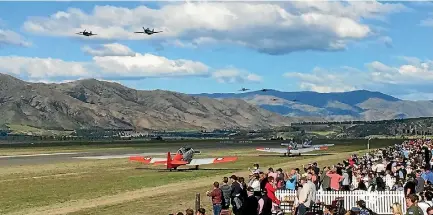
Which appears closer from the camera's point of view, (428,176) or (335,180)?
(428,176)

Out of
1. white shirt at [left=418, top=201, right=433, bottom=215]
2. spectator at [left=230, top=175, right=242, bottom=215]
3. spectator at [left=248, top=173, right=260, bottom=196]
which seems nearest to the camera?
white shirt at [left=418, top=201, right=433, bottom=215]

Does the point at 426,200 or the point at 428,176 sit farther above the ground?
the point at 428,176

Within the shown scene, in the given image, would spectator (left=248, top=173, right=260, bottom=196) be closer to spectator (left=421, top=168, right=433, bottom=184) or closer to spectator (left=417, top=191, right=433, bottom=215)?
spectator (left=417, top=191, right=433, bottom=215)

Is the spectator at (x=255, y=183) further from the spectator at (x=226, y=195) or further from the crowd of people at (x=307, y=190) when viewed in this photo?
the spectator at (x=226, y=195)

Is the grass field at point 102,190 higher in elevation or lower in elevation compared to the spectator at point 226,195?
lower

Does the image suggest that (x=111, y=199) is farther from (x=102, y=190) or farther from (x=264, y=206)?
(x=264, y=206)

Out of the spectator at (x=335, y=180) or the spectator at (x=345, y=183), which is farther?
the spectator at (x=345, y=183)

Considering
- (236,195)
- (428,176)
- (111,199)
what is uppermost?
(428,176)

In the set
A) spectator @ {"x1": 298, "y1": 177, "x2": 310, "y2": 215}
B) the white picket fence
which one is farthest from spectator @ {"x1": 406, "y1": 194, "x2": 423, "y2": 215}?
the white picket fence

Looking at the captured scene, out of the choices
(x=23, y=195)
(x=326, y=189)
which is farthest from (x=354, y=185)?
(x=23, y=195)

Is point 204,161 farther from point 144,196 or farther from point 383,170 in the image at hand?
point 383,170

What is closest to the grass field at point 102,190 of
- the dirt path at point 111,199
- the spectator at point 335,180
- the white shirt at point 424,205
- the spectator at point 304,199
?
the dirt path at point 111,199

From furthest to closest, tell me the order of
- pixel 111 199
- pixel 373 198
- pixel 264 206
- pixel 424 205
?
pixel 111 199
pixel 373 198
pixel 264 206
pixel 424 205

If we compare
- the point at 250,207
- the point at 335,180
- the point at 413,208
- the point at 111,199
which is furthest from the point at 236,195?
the point at 111,199
